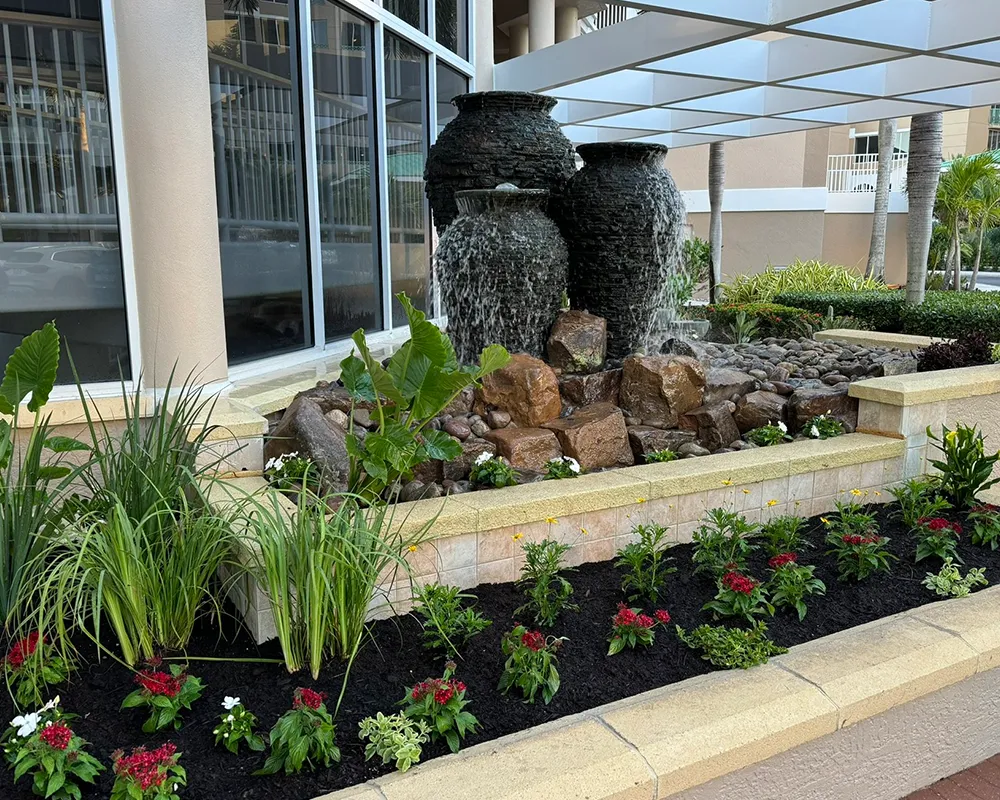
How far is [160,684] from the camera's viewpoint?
2496 mm

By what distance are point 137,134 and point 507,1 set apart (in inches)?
635

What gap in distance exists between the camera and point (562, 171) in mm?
5914

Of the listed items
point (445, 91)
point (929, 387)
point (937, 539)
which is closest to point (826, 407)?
point (929, 387)

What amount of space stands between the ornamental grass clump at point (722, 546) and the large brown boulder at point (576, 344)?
71.5 inches

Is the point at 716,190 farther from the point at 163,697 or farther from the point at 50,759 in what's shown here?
the point at 50,759

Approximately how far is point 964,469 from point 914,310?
25.3 ft

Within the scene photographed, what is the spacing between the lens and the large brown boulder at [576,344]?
217 inches

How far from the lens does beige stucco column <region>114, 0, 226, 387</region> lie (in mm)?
4676

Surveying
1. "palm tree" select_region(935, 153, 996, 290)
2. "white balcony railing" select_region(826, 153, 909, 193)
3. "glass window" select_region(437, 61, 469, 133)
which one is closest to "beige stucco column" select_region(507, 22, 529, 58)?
"white balcony railing" select_region(826, 153, 909, 193)

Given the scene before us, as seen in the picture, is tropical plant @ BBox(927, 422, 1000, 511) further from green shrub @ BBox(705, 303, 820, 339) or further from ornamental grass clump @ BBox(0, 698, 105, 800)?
green shrub @ BBox(705, 303, 820, 339)

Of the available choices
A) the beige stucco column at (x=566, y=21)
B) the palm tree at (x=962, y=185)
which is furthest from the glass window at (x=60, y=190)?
the palm tree at (x=962, y=185)

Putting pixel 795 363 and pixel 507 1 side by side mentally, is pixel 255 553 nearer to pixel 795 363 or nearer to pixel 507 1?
pixel 795 363

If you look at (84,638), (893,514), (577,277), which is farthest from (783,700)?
(577,277)

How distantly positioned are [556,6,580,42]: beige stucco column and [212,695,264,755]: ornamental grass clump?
824 inches
